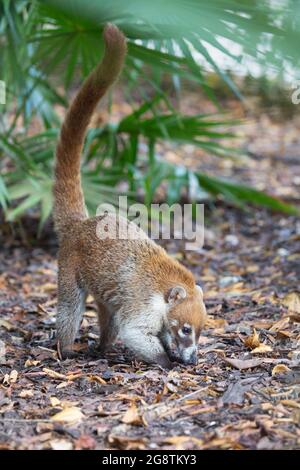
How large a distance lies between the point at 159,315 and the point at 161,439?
1279 millimetres

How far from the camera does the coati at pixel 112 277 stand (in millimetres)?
4160

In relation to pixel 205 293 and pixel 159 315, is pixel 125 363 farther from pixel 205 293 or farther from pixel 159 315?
pixel 205 293

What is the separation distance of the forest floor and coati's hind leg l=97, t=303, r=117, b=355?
9 centimetres

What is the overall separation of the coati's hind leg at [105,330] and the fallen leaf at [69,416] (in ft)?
3.86

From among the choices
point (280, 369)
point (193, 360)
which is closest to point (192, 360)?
point (193, 360)

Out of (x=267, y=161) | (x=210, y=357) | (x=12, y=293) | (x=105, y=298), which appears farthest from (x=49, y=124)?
(x=267, y=161)

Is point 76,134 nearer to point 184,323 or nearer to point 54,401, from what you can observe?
point 184,323

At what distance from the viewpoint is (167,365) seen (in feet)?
13.5

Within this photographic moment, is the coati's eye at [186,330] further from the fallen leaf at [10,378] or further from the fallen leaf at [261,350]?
the fallen leaf at [10,378]

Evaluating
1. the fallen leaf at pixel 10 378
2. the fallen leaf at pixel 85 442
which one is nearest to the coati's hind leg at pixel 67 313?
the fallen leaf at pixel 10 378

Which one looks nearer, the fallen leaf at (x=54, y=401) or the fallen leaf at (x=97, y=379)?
the fallen leaf at (x=54, y=401)

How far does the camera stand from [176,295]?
13.8 feet

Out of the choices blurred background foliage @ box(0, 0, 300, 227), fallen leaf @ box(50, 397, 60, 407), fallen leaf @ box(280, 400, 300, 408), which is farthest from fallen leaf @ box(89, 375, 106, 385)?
blurred background foliage @ box(0, 0, 300, 227)

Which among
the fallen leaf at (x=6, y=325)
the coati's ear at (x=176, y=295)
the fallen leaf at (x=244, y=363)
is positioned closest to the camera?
the fallen leaf at (x=244, y=363)
